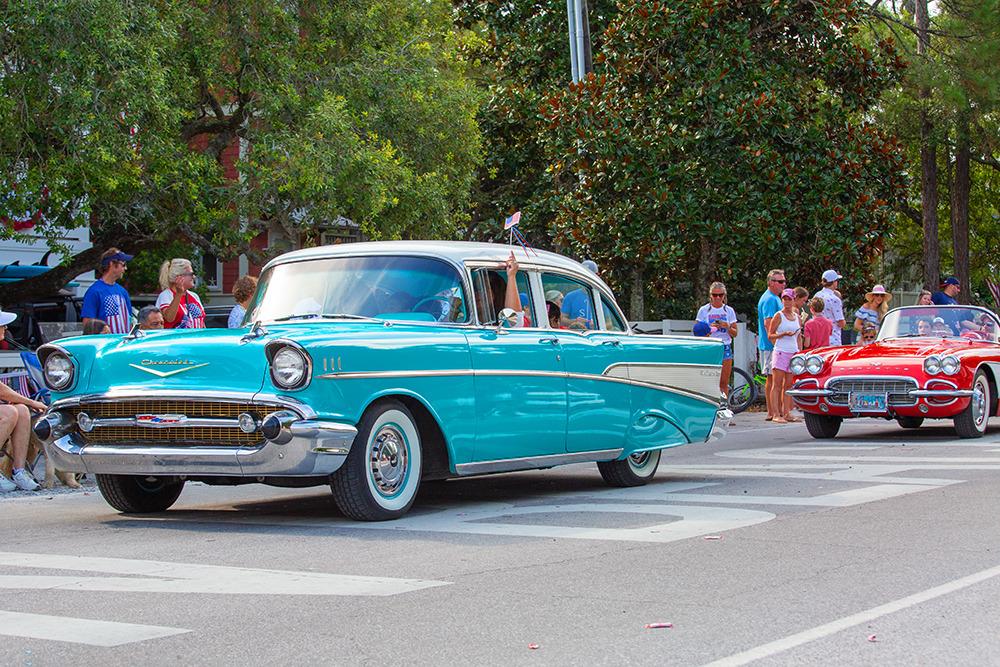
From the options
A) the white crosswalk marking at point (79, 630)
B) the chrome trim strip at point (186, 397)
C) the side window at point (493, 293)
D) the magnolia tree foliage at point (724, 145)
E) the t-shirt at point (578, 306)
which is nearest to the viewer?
the white crosswalk marking at point (79, 630)

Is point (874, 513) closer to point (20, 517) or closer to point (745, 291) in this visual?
point (20, 517)

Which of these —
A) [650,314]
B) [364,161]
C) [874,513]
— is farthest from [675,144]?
[874,513]

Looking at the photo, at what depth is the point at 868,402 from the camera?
1555 cm

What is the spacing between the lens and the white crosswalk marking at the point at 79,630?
5.66 m

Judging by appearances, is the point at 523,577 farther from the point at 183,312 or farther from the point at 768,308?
the point at 768,308

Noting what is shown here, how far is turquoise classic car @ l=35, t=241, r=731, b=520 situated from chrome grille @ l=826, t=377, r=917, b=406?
513 centimetres

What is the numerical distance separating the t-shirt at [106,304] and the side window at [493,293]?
4.42 metres

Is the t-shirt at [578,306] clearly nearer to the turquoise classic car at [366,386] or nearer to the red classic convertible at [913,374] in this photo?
the turquoise classic car at [366,386]

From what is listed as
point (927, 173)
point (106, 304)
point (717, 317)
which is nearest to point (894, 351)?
point (717, 317)

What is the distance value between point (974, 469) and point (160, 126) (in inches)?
476

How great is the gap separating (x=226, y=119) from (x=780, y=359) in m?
9.83

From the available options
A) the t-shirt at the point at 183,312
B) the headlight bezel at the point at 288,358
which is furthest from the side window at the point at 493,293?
the t-shirt at the point at 183,312

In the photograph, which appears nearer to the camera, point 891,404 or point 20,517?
point 20,517

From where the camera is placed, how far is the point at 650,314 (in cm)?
3247
